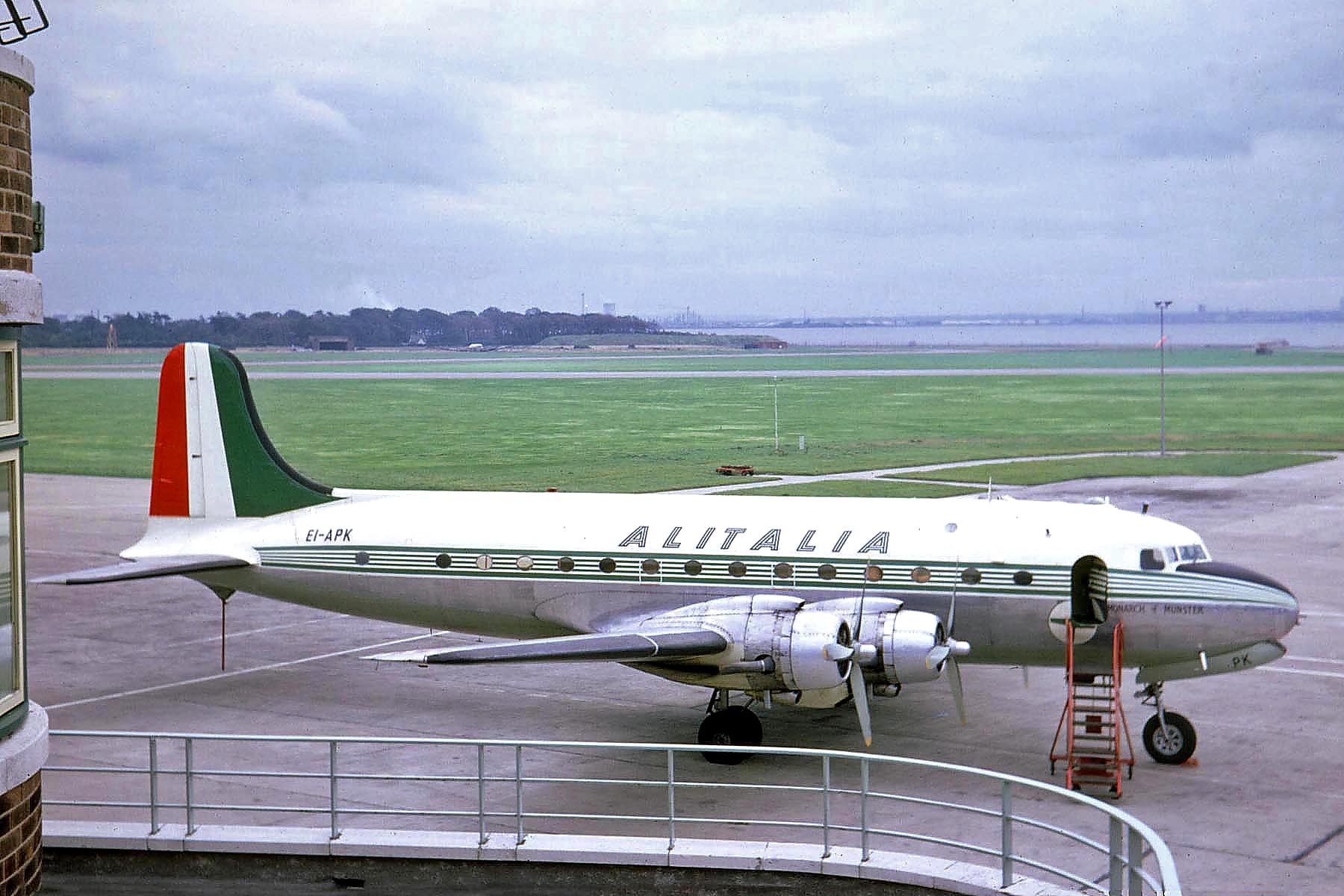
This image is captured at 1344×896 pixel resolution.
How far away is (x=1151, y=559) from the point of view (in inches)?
790

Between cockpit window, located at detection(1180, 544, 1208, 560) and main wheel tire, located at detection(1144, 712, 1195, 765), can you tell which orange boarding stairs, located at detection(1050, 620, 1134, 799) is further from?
cockpit window, located at detection(1180, 544, 1208, 560)

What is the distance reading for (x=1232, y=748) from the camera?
21016 millimetres

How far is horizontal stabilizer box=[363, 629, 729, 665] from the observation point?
18719mm

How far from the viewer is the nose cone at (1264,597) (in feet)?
64.4

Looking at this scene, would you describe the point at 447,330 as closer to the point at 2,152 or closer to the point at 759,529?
the point at 759,529

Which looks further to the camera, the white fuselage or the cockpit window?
the cockpit window

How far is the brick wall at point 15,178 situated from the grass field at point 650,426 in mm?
47746

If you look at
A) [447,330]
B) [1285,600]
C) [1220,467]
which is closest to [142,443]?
[1220,467]

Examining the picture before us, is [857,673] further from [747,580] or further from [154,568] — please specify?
[154,568]

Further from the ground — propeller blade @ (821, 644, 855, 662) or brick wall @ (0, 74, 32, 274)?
brick wall @ (0, 74, 32, 274)

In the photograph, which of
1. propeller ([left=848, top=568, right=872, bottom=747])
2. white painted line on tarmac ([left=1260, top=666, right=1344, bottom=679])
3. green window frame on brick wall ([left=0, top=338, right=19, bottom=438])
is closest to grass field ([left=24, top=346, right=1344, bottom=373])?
white painted line on tarmac ([left=1260, top=666, right=1344, bottom=679])

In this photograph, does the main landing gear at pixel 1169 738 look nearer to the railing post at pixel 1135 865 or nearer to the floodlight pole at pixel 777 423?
the railing post at pixel 1135 865

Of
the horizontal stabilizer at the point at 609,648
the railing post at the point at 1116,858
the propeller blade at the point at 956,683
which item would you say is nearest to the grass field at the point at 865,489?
the propeller blade at the point at 956,683

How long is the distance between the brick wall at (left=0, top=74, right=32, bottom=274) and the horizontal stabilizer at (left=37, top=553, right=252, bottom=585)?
13.9 metres
